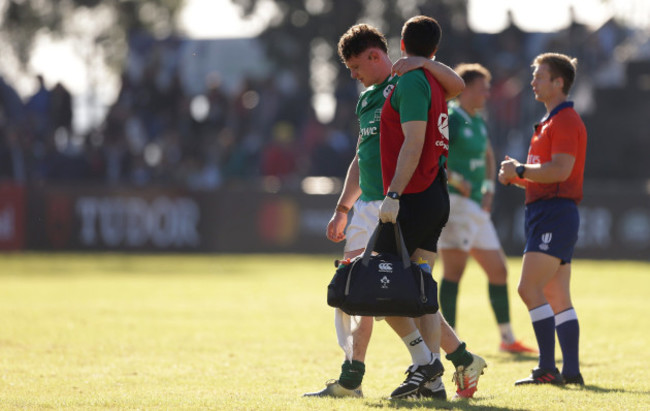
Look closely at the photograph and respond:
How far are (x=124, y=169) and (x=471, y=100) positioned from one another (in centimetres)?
1716

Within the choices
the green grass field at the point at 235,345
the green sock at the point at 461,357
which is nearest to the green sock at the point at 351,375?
the green grass field at the point at 235,345

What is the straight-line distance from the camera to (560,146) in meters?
7.56

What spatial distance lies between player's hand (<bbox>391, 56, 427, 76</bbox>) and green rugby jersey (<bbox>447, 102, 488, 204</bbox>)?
10.8 feet

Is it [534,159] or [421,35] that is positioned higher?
[421,35]

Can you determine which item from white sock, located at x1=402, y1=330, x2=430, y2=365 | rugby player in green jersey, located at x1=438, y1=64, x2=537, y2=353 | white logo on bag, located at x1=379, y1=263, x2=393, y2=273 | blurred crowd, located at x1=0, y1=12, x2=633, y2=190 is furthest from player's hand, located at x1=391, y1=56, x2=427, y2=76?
blurred crowd, located at x1=0, y1=12, x2=633, y2=190

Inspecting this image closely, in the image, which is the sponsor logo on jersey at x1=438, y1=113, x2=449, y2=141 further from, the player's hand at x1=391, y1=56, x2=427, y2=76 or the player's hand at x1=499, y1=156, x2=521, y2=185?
the player's hand at x1=499, y1=156, x2=521, y2=185

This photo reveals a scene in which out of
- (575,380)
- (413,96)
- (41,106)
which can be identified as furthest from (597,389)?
(41,106)

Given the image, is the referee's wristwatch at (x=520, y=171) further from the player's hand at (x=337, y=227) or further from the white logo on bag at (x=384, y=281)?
the white logo on bag at (x=384, y=281)

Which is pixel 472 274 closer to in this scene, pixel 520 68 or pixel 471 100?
pixel 520 68

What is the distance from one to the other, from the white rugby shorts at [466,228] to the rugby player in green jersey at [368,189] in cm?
274

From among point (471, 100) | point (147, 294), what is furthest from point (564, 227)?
point (147, 294)

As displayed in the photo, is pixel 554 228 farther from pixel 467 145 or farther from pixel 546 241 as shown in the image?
pixel 467 145

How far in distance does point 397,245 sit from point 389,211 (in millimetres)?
259

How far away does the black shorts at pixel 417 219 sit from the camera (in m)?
6.68
